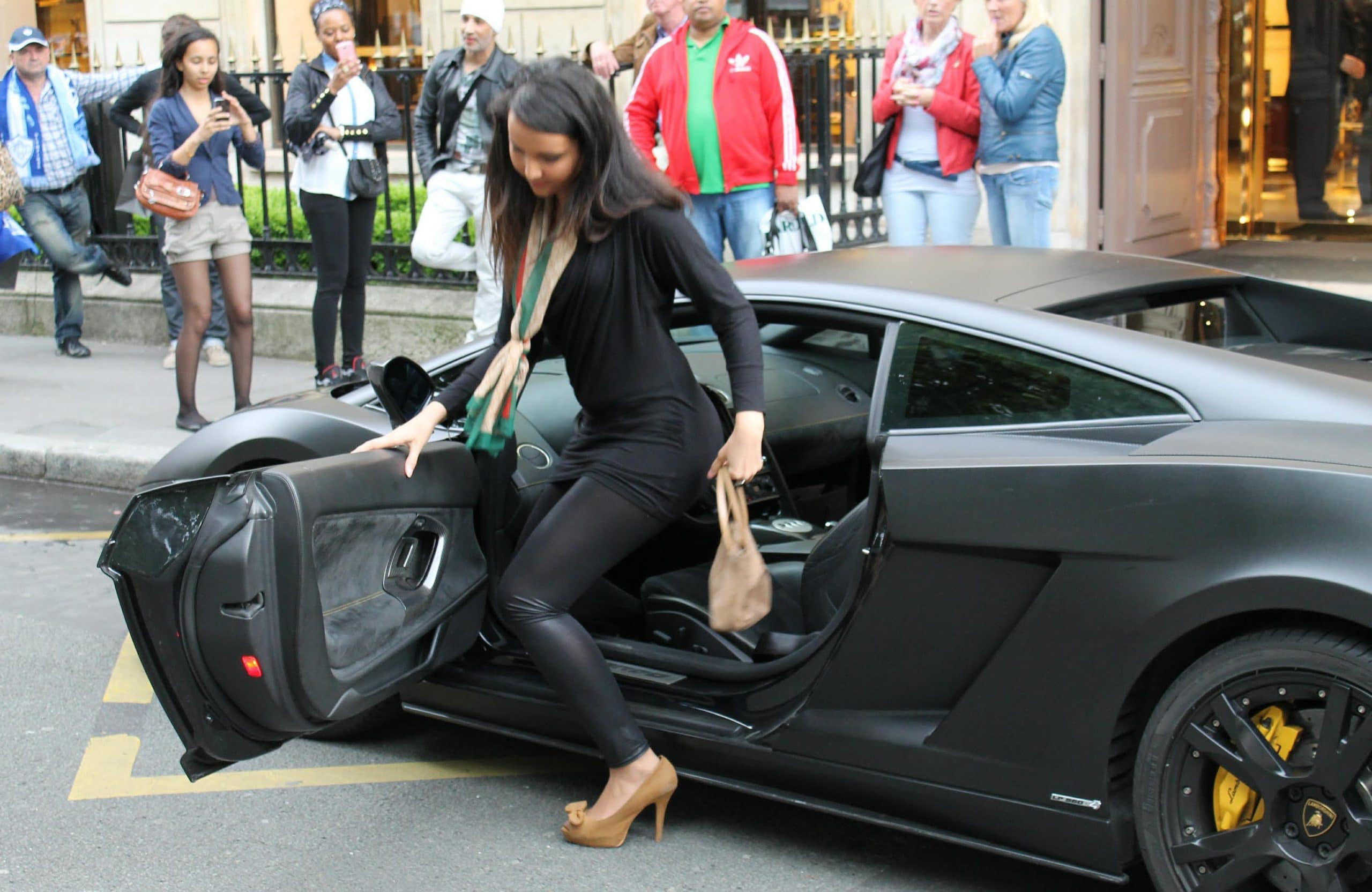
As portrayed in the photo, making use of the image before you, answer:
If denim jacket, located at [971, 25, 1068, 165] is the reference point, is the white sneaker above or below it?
below

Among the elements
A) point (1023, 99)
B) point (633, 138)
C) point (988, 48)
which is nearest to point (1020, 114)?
point (1023, 99)

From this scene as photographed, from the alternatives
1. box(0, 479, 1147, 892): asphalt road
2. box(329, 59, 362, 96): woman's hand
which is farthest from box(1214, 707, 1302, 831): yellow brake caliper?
box(329, 59, 362, 96): woman's hand

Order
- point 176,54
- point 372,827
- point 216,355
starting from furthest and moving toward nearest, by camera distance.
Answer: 1. point 216,355
2. point 176,54
3. point 372,827

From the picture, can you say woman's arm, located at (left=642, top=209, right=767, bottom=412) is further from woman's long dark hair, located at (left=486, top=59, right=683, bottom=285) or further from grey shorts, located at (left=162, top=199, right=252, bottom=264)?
grey shorts, located at (left=162, top=199, right=252, bottom=264)

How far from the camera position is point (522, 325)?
3.50 meters

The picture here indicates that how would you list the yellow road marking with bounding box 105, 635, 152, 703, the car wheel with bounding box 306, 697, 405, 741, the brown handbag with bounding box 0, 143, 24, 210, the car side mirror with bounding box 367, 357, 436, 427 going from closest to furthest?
the car side mirror with bounding box 367, 357, 436, 427 < the car wheel with bounding box 306, 697, 405, 741 < the yellow road marking with bounding box 105, 635, 152, 703 < the brown handbag with bounding box 0, 143, 24, 210

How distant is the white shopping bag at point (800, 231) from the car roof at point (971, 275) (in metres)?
2.09

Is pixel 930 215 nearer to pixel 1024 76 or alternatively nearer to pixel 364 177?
pixel 1024 76

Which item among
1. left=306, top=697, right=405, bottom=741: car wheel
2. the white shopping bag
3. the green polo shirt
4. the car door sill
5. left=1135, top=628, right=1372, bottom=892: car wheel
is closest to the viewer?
left=1135, top=628, right=1372, bottom=892: car wheel

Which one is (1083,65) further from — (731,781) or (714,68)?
(731,781)

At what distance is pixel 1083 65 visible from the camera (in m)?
9.39

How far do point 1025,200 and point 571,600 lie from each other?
4261 mm

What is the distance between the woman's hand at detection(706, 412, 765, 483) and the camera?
10.8 ft

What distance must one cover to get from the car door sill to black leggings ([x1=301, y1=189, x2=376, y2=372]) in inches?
171
